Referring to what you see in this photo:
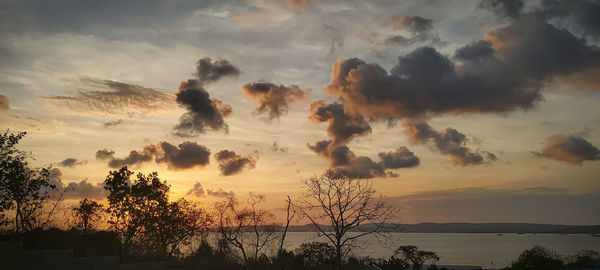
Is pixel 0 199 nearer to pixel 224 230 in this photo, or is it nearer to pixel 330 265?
pixel 224 230

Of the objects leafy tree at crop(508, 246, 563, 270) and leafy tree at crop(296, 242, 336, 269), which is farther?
leafy tree at crop(508, 246, 563, 270)

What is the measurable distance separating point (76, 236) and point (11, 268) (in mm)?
14375

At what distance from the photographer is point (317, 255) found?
44125mm

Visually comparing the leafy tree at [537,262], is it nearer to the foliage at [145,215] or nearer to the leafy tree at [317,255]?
the leafy tree at [317,255]

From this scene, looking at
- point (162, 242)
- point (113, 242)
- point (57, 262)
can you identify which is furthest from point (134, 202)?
point (57, 262)

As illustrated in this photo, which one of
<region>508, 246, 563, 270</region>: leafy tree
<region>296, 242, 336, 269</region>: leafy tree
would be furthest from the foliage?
<region>508, 246, 563, 270</region>: leafy tree

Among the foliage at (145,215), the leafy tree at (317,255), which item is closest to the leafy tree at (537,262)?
the leafy tree at (317,255)

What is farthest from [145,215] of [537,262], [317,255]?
[537,262]

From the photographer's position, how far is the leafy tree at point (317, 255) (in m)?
43.7

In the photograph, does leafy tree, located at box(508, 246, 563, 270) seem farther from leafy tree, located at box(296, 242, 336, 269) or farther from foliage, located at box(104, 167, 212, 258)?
foliage, located at box(104, 167, 212, 258)

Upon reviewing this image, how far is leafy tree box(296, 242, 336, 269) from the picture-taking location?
4372 centimetres

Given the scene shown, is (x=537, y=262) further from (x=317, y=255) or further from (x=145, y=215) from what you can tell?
(x=145, y=215)

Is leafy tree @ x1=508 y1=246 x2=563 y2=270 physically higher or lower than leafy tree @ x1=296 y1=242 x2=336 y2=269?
lower

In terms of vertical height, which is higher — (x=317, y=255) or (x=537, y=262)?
(x=317, y=255)
